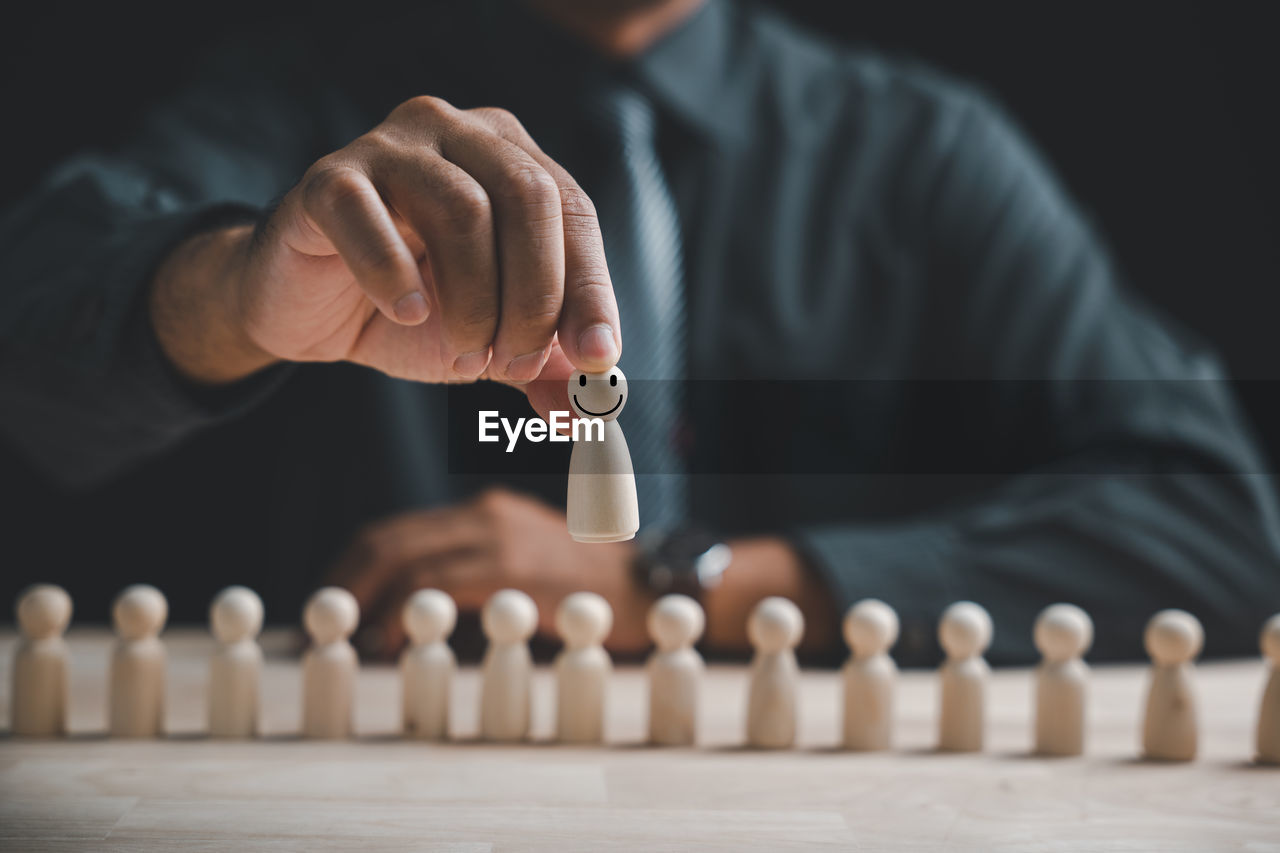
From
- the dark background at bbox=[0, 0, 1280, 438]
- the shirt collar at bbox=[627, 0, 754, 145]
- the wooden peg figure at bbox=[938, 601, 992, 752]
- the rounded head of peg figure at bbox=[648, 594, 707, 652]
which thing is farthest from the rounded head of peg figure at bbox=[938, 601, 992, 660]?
the dark background at bbox=[0, 0, 1280, 438]

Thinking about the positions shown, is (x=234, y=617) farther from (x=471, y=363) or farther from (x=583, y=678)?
(x=471, y=363)

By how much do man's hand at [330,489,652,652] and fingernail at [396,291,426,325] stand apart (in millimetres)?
536

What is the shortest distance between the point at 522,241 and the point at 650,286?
0.57 m

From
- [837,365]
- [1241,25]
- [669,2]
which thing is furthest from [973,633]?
[1241,25]

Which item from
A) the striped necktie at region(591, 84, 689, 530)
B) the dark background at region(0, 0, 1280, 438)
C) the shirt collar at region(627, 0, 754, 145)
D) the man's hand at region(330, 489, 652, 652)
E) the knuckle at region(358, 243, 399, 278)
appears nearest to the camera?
the knuckle at region(358, 243, 399, 278)

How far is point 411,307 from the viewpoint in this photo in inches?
16.8

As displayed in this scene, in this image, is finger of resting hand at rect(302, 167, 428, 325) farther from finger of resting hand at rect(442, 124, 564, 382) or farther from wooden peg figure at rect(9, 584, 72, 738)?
wooden peg figure at rect(9, 584, 72, 738)

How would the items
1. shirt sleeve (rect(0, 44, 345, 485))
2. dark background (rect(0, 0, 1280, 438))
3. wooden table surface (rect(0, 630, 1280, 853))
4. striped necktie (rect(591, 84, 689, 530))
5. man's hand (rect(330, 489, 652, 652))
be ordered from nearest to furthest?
wooden table surface (rect(0, 630, 1280, 853)) → shirt sleeve (rect(0, 44, 345, 485)) → striped necktie (rect(591, 84, 689, 530)) → man's hand (rect(330, 489, 652, 652)) → dark background (rect(0, 0, 1280, 438))

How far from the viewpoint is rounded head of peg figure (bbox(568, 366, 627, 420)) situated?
0.47 m

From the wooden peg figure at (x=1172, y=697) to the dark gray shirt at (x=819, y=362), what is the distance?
272mm

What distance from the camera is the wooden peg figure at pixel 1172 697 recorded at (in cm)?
67

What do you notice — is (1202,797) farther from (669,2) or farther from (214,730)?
(669,2)

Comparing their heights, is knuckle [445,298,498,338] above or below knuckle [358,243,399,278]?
below

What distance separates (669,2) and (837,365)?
1.36 ft
